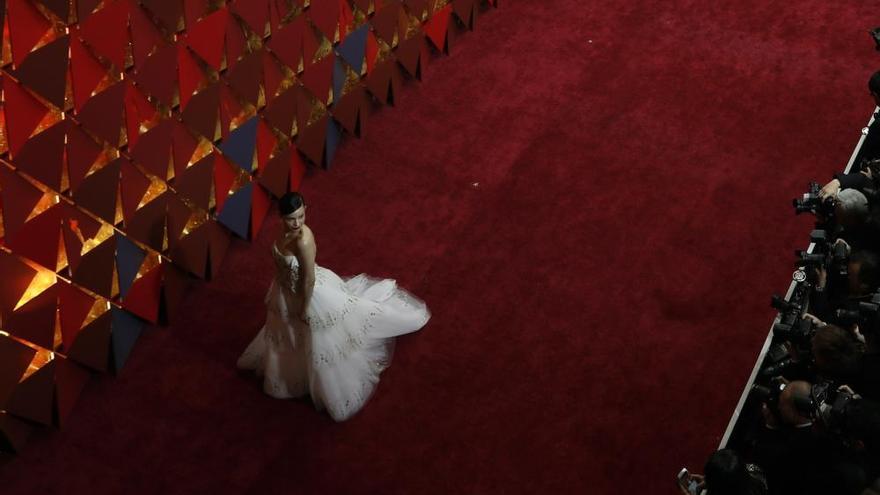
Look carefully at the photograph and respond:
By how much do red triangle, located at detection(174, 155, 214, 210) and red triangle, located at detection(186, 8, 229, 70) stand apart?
0.43 metres

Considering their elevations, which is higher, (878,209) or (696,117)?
(878,209)

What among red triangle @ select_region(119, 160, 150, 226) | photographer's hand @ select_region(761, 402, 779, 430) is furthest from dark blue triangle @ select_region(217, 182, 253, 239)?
photographer's hand @ select_region(761, 402, 779, 430)

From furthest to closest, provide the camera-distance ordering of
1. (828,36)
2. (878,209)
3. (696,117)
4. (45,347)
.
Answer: (828,36)
(696,117)
(45,347)
(878,209)

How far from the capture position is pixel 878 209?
3.61 metres

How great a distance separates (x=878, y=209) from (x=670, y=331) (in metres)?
1.09

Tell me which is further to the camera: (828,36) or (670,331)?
(828,36)

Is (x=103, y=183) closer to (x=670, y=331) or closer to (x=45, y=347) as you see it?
(x=45, y=347)

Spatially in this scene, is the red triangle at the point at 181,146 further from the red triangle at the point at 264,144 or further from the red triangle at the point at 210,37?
the red triangle at the point at 264,144

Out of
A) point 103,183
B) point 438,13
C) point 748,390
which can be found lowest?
point 748,390

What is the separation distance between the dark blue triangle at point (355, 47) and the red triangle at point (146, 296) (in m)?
1.44

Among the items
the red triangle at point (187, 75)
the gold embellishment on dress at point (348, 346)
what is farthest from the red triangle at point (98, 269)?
the gold embellishment on dress at point (348, 346)

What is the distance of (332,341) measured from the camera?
4.08 meters

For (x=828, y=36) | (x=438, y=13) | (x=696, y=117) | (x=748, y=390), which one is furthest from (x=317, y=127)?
(x=828, y=36)

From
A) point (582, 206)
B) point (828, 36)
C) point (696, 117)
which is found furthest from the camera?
point (828, 36)
